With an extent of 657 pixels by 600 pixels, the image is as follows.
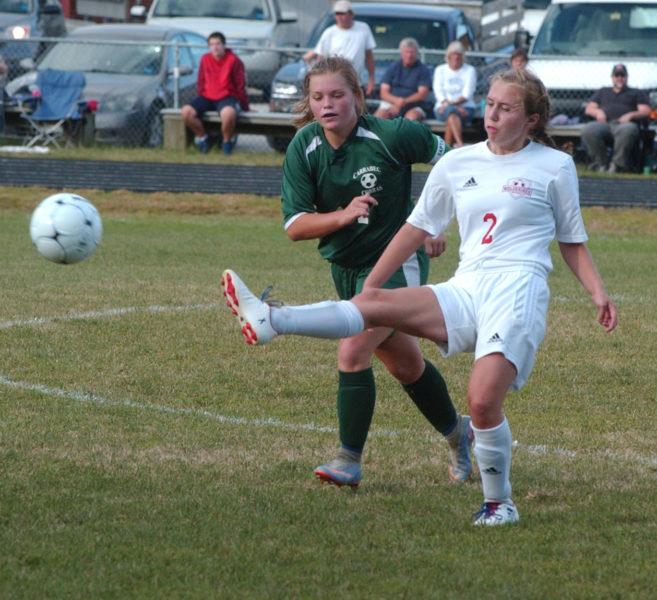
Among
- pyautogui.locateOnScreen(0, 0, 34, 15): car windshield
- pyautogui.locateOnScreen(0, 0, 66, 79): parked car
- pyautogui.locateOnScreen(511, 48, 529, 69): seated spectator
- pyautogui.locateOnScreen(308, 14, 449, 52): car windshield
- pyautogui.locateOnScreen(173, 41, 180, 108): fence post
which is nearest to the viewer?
pyautogui.locateOnScreen(511, 48, 529, 69): seated spectator

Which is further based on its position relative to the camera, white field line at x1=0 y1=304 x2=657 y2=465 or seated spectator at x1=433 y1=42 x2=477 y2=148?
seated spectator at x1=433 y1=42 x2=477 y2=148

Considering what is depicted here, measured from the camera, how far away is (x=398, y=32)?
18594 millimetres

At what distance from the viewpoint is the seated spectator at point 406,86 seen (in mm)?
16250

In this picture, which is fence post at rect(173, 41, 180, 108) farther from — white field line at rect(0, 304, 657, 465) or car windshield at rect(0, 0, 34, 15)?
white field line at rect(0, 304, 657, 465)

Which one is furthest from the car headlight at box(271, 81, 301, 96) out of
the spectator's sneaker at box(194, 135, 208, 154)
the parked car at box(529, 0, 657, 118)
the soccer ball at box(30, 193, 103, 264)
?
the soccer ball at box(30, 193, 103, 264)

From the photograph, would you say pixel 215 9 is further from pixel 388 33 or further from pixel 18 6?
pixel 388 33

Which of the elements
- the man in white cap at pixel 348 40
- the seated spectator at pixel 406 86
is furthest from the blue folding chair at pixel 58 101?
the seated spectator at pixel 406 86

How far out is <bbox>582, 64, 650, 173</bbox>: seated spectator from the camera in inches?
615

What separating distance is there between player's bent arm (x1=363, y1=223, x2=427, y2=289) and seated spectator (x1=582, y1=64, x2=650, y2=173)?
11.7 metres

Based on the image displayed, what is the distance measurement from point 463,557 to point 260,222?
10212mm

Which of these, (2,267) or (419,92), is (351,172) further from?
(419,92)

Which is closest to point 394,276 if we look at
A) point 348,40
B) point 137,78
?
point 348,40

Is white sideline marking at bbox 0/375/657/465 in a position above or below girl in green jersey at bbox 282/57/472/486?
below

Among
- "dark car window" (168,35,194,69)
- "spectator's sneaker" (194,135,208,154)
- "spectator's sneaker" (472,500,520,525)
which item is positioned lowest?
"spectator's sneaker" (194,135,208,154)
